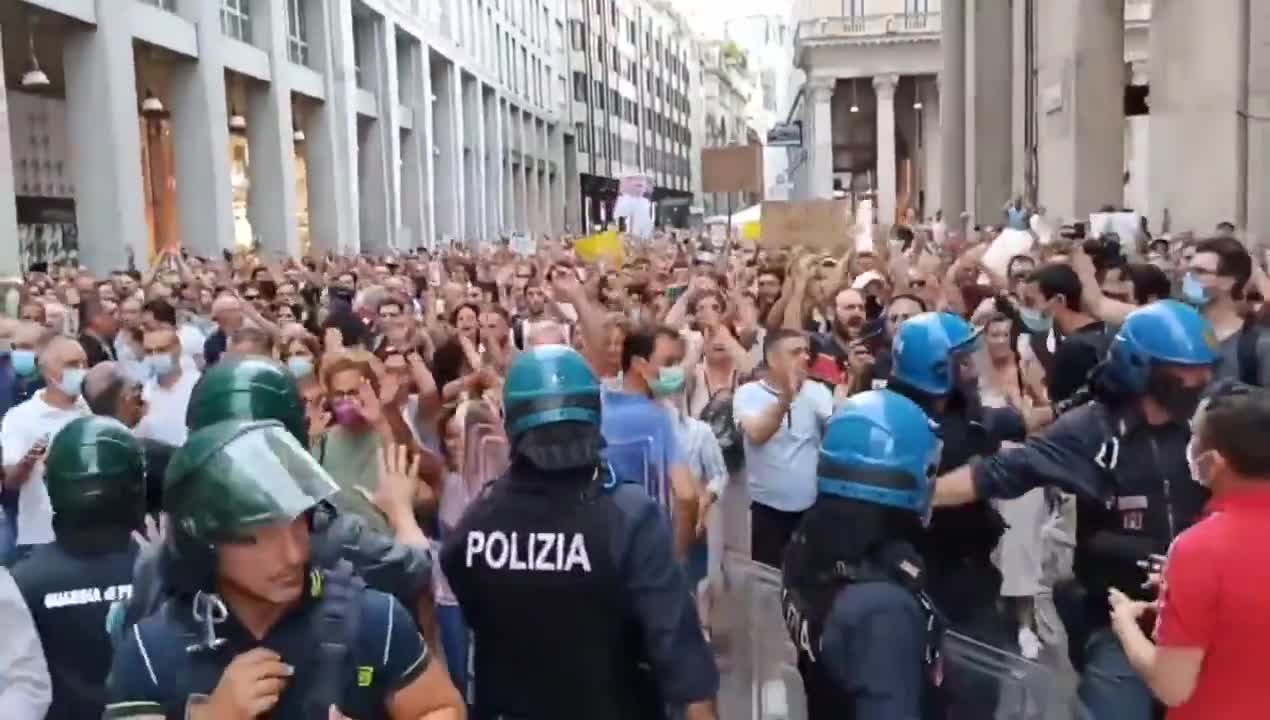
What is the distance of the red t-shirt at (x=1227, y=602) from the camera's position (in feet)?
10.6

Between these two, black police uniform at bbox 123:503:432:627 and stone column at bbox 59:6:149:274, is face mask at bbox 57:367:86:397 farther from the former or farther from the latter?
stone column at bbox 59:6:149:274

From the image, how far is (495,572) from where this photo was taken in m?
3.70

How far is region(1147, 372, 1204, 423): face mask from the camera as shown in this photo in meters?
4.13

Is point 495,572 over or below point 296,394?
below

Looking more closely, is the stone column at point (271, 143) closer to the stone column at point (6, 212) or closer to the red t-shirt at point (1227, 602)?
the stone column at point (6, 212)

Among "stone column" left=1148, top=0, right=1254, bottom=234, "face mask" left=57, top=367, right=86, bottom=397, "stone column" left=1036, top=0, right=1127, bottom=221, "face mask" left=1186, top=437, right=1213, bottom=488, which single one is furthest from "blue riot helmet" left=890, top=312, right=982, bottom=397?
"stone column" left=1036, top=0, right=1127, bottom=221

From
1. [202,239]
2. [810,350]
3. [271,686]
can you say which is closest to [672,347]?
[810,350]

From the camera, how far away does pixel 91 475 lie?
157 inches

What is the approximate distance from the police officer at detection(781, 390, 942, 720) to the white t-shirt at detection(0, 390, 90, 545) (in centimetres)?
402

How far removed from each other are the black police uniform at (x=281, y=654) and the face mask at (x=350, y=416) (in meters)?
2.91

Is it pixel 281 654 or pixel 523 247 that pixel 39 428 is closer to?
pixel 281 654

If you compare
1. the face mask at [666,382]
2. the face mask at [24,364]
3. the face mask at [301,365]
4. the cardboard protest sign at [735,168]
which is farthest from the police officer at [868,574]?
the cardboard protest sign at [735,168]

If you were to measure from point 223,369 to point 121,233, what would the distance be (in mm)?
20651

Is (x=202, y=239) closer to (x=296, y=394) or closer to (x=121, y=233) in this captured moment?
(x=121, y=233)
